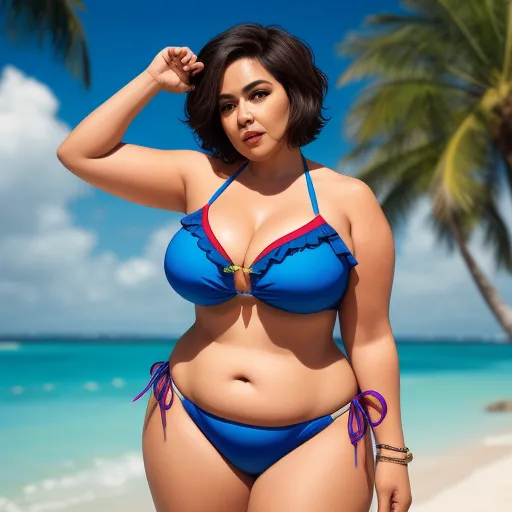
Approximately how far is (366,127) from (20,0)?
8.25 m

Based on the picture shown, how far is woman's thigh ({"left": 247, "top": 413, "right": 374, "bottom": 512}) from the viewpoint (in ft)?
7.12

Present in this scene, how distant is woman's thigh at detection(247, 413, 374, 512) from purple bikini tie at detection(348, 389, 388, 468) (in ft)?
0.06

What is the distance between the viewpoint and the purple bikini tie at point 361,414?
7.44 ft

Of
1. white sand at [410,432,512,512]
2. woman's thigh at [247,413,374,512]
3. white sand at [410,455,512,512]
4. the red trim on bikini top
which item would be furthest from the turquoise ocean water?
the red trim on bikini top

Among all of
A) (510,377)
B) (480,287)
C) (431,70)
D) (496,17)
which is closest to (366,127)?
(431,70)

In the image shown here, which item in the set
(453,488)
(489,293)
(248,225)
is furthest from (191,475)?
(489,293)

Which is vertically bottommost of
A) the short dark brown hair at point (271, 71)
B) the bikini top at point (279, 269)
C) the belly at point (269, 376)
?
the belly at point (269, 376)

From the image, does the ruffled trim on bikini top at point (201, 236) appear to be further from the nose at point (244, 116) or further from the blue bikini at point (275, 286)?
the nose at point (244, 116)

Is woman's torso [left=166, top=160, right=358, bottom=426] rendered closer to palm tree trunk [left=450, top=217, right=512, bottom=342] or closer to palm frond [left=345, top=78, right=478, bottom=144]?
palm frond [left=345, top=78, right=478, bottom=144]

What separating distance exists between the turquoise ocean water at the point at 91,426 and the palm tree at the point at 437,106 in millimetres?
4234

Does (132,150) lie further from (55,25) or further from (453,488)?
(55,25)

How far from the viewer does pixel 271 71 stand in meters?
2.46

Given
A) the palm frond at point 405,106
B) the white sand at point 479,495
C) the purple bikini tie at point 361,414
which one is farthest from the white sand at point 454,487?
the palm frond at point 405,106

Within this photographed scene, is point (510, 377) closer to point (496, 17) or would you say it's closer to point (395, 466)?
point (496, 17)
